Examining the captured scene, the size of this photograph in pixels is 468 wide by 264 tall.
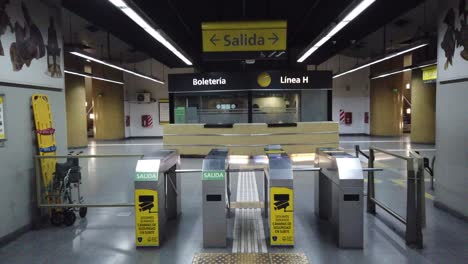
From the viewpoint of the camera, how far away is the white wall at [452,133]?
441cm

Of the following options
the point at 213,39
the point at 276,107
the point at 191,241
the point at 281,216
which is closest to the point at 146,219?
the point at 191,241

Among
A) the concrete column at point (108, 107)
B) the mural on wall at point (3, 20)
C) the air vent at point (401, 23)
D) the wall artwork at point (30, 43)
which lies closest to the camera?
the mural on wall at point (3, 20)

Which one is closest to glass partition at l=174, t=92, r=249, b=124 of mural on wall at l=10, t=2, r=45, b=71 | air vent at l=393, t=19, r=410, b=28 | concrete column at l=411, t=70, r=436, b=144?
air vent at l=393, t=19, r=410, b=28

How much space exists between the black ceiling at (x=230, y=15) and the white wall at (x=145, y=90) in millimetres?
6385

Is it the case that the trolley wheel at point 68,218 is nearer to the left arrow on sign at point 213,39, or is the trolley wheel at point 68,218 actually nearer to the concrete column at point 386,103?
the left arrow on sign at point 213,39

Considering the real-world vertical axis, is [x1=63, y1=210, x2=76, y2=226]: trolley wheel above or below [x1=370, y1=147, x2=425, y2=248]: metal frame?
below

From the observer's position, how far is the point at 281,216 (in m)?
3.65

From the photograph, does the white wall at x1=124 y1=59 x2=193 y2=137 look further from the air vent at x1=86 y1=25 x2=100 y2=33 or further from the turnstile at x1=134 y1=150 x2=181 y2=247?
the turnstile at x1=134 y1=150 x2=181 y2=247

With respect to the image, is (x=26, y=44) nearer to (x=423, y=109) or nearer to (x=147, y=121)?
(x=423, y=109)

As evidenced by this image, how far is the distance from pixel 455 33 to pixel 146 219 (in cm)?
487

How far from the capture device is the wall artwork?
388 cm

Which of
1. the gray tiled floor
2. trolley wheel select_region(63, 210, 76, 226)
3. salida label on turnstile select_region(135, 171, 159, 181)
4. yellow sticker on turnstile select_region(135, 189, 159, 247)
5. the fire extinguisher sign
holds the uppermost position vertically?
the fire extinguisher sign

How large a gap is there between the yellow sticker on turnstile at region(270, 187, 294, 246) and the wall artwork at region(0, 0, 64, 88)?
11.7 feet

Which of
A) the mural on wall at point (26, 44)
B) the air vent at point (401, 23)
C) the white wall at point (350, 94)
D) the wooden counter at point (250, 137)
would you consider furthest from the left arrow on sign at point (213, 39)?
the white wall at point (350, 94)
